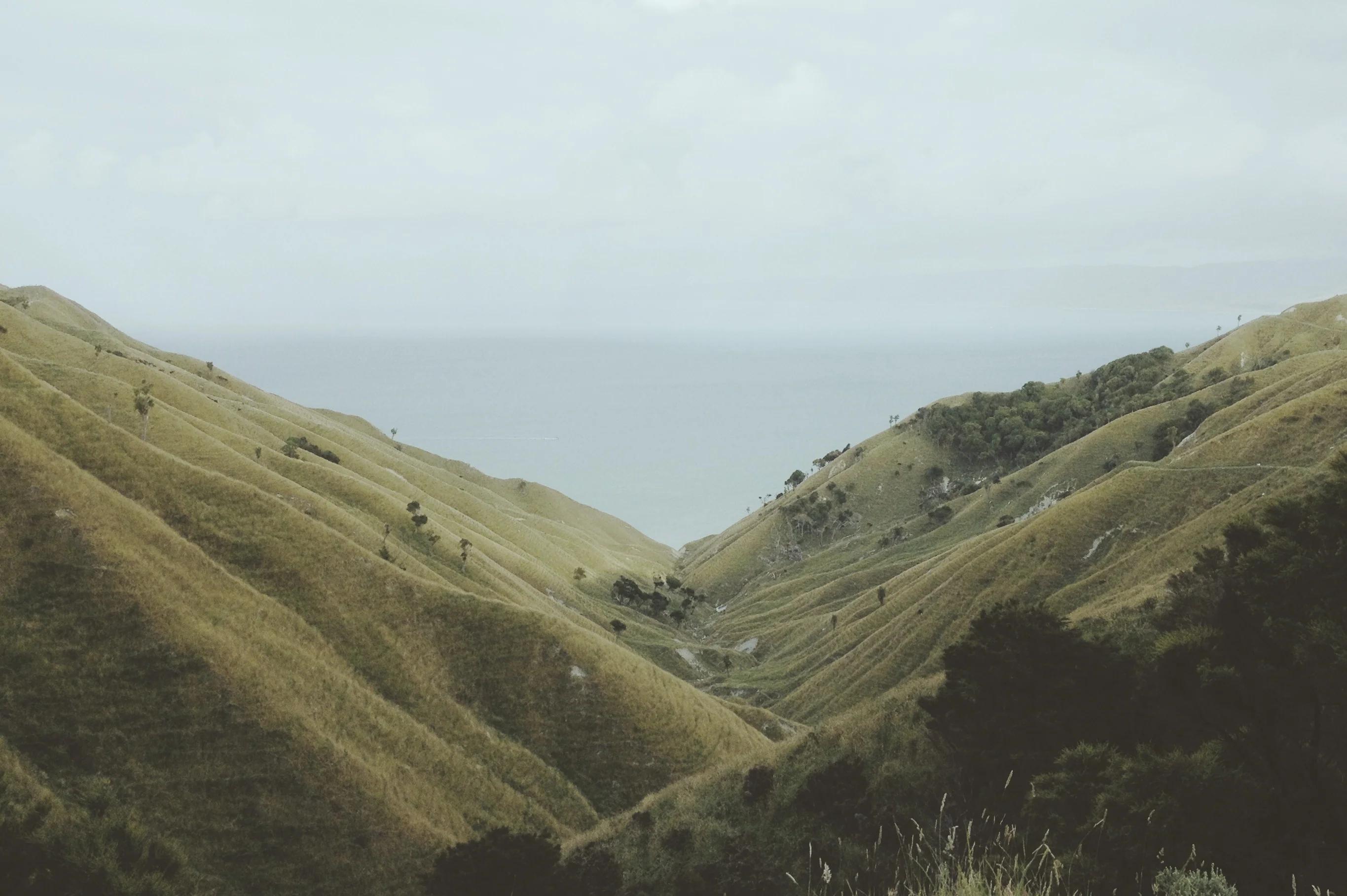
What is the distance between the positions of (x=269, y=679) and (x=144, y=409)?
136 ft

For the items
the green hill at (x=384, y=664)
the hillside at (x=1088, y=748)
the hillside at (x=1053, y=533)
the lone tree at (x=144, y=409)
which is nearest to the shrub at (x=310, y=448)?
the green hill at (x=384, y=664)

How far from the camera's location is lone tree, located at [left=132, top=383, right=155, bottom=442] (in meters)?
74.4

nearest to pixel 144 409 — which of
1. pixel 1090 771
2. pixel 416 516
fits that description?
pixel 416 516

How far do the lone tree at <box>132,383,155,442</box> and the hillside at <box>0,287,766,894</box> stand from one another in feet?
1.37

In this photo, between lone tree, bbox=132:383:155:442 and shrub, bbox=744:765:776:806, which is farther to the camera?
lone tree, bbox=132:383:155:442

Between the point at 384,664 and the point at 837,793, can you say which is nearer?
the point at 837,793

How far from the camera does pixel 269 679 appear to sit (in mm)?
47812

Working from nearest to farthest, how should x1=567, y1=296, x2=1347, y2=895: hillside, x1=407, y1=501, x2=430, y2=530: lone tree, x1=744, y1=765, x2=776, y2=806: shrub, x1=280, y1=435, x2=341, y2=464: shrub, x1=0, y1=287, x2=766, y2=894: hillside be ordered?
x1=567, y1=296, x2=1347, y2=895: hillside, x1=744, y1=765, x2=776, y2=806: shrub, x1=0, y1=287, x2=766, y2=894: hillside, x1=407, y1=501, x2=430, y2=530: lone tree, x1=280, y1=435, x2=341, y2=464: shrub

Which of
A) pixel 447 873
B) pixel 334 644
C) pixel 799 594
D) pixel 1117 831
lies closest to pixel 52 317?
pixel 334 644

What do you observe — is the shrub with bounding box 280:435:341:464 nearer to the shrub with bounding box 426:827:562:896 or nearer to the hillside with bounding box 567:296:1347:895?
the hillside with bounding box 567:296:1347:895

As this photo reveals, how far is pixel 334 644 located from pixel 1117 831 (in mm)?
51844

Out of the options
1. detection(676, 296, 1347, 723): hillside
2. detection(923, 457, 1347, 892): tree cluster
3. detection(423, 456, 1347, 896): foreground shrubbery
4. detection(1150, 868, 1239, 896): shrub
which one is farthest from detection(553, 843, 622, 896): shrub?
detection(676, 296, 1347, 723): hillside

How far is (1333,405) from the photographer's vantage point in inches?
3078

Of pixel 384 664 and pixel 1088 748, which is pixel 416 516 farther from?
pixel 1088 748
